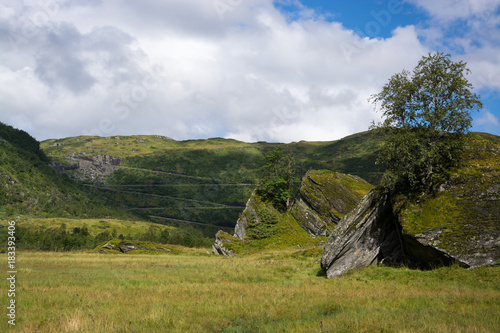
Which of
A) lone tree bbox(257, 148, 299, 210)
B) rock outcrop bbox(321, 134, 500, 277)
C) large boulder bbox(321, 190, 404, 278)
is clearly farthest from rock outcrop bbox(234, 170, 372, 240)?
rock outcrop bbox(321, 134, 500, 277)

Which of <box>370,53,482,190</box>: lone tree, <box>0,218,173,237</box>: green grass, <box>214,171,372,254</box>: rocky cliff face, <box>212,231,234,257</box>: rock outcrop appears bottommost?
<box>0,218,173,237</box>: green grass

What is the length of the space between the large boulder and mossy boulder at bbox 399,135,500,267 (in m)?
2.31

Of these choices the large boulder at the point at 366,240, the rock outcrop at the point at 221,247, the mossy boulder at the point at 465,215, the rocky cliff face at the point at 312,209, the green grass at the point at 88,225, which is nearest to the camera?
the mossy boulder at the point at 465,215

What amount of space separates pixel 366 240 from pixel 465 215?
6976mm

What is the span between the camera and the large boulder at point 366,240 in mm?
24500

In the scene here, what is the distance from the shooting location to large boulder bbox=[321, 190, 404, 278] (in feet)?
80.4

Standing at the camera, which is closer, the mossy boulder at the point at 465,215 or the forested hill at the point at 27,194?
the mossy boulder at the point at 465,215

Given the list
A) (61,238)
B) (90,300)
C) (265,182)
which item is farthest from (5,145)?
(90,300)

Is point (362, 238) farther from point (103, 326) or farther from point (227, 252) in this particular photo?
point (227, 252)

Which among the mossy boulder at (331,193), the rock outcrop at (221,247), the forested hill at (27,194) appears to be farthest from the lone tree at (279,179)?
the forested hill at (27,194)

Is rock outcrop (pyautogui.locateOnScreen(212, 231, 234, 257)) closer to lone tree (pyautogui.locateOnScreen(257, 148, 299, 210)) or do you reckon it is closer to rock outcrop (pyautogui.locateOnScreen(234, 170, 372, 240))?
rock outcrop (pyautogui.locateOnScreen(234, 170, 372, 240))

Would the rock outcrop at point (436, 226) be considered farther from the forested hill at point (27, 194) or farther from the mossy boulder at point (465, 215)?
the forested hill at point (27, 194)

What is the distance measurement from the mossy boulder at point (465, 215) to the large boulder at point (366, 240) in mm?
2314

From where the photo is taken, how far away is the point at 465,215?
2103 centimetres
